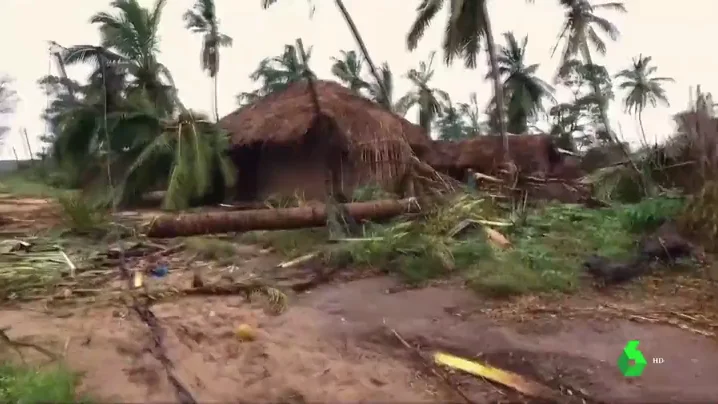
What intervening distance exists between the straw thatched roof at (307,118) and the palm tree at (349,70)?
7.16 meters

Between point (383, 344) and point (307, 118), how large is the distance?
866 cm

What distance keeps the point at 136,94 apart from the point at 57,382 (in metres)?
11.6

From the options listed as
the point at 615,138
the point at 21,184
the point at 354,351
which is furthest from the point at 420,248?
the point at 21,184

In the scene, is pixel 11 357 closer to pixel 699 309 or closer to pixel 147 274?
pixel 147 274

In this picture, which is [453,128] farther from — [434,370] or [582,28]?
[434,370]

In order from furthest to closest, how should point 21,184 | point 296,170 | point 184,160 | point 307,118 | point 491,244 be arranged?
point 21,184
point 296,170
point 307,118
point 184,160
point 491,244

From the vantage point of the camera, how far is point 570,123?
2275cm

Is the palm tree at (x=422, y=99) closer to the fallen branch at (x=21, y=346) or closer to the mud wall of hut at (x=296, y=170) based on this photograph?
the mud wall of hut at (x=296, y=170)

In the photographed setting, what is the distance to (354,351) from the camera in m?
3.68

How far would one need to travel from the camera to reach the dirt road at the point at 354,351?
10.3 feet

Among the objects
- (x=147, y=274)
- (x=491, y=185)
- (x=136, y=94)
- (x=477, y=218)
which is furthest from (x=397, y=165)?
(x=136, y=94)

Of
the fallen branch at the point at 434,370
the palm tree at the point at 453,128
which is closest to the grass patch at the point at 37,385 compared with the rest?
the fallen branch at the point at 434,370

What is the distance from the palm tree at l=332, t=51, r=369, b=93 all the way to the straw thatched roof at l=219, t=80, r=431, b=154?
7.16 meters

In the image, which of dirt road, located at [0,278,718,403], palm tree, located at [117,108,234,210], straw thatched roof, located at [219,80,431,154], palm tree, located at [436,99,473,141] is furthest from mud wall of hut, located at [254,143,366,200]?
palm tree, located at [436,99,473,141]
